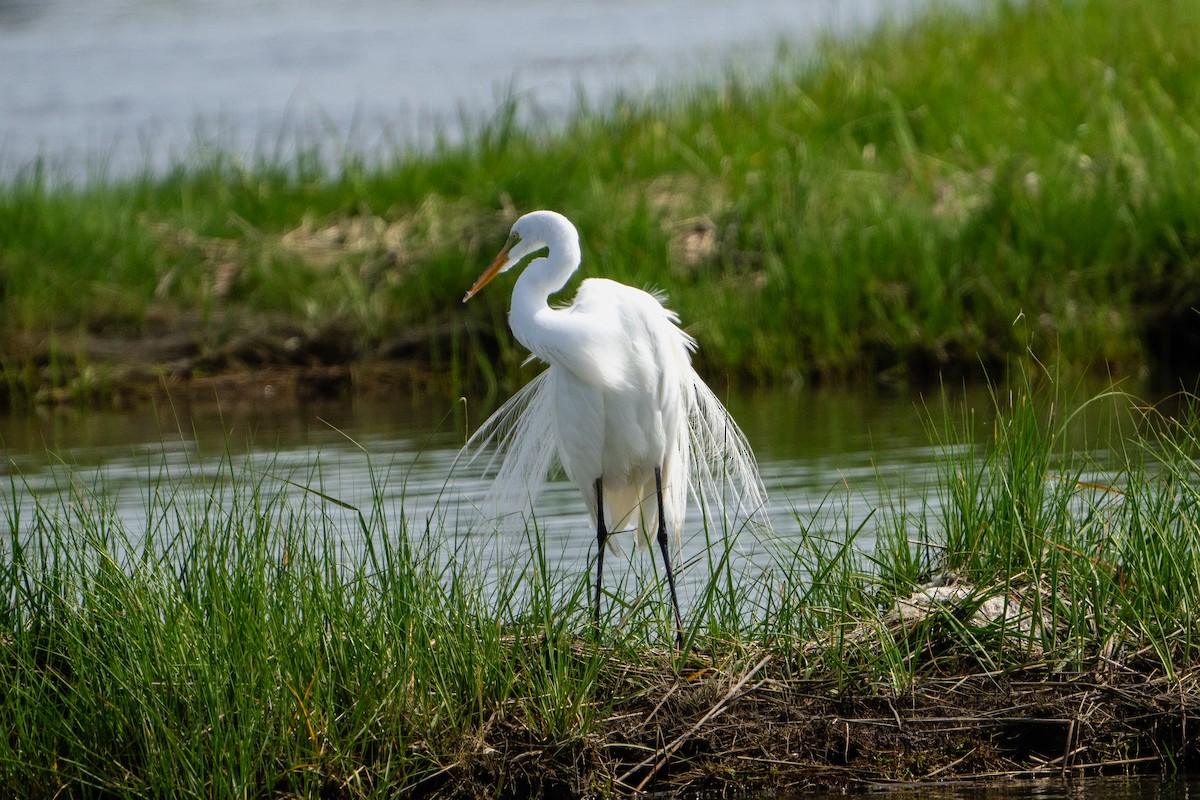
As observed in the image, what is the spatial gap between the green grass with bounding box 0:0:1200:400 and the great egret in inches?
157

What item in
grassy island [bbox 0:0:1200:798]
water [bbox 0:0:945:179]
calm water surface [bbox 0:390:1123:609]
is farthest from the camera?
water [bbox 0:0:945:179]

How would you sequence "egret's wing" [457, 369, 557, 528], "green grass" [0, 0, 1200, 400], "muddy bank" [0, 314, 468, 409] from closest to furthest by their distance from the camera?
"egret's wing" [457, 369, 557, 528], "green grass" [0, 0, 1200, 400], "muddy bank" [0, 314, 468, 409]

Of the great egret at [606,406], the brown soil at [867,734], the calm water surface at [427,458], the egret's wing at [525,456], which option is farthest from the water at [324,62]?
the brown soil at [867,734]

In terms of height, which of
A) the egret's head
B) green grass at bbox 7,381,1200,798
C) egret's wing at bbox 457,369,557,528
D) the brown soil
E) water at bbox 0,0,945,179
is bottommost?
the brown soil

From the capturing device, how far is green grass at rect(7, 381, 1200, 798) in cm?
367

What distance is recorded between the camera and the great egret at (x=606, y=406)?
4879 millimetres

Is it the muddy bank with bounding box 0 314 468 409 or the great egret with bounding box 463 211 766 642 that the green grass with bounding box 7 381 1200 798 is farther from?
the muddy bank with bounding box 0 314 468 409

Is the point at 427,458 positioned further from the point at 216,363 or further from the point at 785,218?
the point at 216,363

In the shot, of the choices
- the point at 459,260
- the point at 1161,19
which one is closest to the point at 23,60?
the point at 459,260

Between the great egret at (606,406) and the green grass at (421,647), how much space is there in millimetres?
609

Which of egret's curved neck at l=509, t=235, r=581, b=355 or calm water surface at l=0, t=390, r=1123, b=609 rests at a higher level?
egret's curved neck at l=509, t=235, r=581, b=355

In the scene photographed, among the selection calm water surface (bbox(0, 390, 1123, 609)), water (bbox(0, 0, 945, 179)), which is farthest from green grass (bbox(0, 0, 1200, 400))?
water (bbox(0, 0, 945, 179))

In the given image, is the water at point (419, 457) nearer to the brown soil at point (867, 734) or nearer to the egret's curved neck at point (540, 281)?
the egret's curved neck at point (540, 281)

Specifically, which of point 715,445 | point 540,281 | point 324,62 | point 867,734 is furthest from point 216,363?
point 324,62
